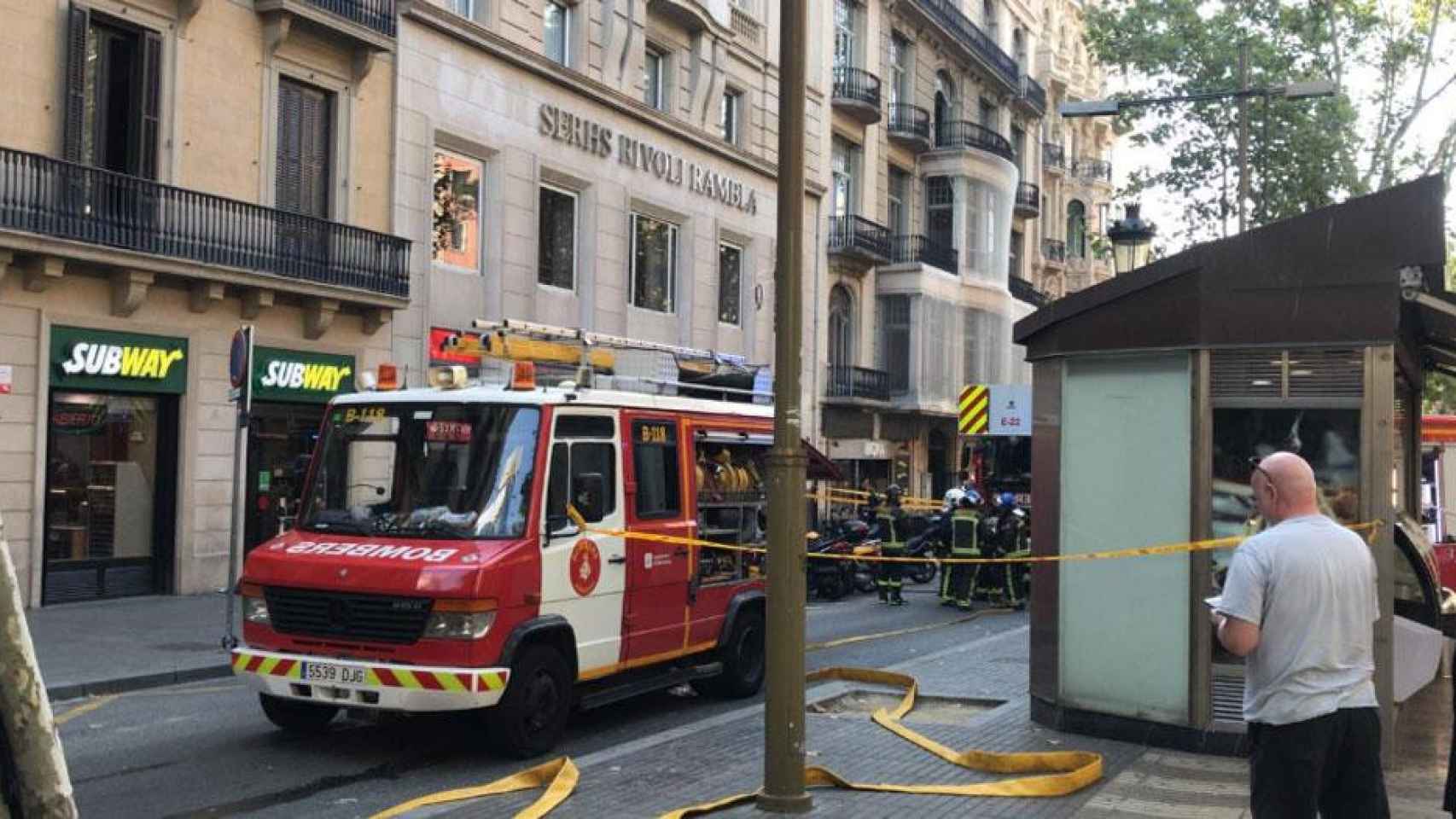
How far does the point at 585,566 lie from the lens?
9.53m

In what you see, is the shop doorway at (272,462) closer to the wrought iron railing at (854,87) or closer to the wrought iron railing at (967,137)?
the wrought iron railing at (854,87)

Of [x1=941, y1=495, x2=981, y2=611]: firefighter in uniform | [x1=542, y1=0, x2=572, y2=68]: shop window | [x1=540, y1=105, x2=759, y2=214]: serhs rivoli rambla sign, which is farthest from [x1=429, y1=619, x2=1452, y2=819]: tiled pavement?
[x1=542, y1=0, x2=572, y2=68]: shop window

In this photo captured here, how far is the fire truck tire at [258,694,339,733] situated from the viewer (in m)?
9.47

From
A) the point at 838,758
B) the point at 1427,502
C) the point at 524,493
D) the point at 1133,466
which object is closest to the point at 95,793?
the point at 524,493

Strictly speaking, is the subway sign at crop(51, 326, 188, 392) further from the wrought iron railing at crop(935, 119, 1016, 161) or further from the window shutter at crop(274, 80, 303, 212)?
the wrought iron railing at crop(935, 119, 1016, 161)

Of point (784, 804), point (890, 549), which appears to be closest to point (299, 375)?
point (890, 549)

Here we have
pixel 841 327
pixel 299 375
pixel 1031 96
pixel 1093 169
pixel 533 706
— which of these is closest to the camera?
pixel 533 706

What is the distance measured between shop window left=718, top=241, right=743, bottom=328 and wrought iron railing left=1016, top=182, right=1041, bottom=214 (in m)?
20.5

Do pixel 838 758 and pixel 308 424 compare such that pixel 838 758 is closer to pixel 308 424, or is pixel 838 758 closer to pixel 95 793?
pixel 95 793

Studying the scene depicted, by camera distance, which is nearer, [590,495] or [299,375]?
[590,495]

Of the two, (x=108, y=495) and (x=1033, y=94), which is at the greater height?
(x=1033, y=94)

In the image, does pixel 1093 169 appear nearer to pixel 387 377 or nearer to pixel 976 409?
pixel 976 409

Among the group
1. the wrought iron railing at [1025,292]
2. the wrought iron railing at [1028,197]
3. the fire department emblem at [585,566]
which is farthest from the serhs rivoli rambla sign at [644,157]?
the wrought iron railing at [1028,197]

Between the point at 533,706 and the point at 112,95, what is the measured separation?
13041 millimetres
